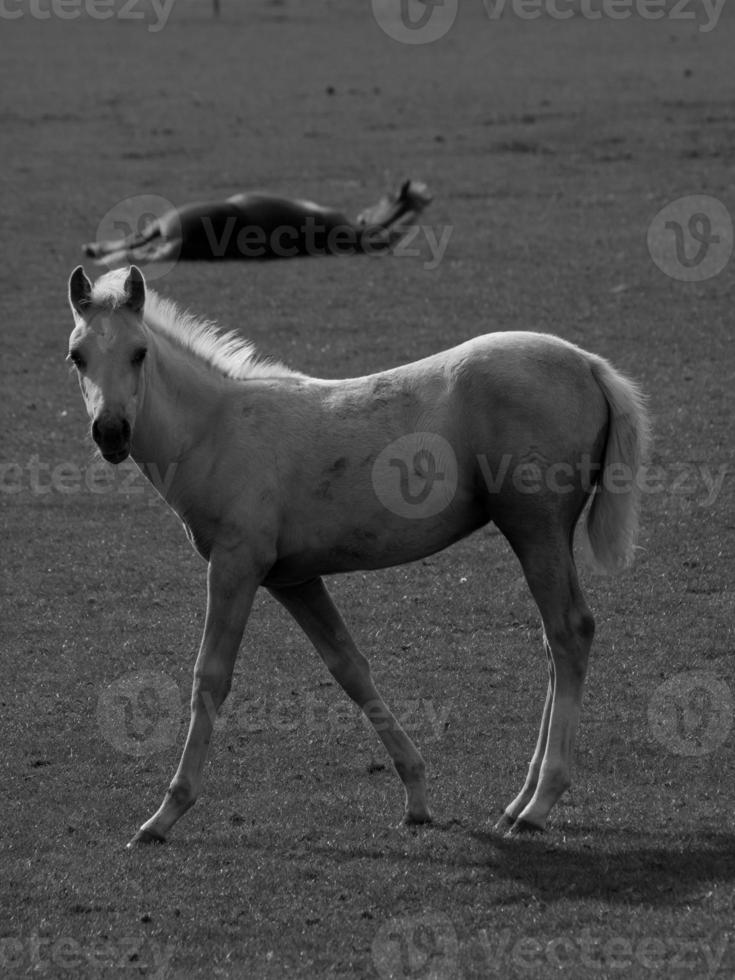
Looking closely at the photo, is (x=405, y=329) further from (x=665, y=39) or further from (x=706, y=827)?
(x=665, y=39)

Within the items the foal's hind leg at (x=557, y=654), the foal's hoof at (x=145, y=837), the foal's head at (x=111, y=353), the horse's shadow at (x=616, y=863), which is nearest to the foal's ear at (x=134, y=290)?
the foal's head at (x=111, y=353)

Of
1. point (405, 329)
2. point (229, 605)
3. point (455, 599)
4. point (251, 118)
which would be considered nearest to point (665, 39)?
point (251, 118)

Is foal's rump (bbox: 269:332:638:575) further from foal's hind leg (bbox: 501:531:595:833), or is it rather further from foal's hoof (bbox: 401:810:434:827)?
foal's hoof (bbox: 401:810:434:827)

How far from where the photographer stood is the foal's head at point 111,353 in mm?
7004

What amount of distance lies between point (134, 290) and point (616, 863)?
10.8 feet

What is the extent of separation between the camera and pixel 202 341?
7801 millimetres

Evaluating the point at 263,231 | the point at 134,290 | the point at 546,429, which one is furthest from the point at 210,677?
the point at 263,231

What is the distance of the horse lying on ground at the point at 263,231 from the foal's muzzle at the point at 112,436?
1476 centimetres

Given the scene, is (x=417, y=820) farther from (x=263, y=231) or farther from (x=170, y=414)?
(x=263, y=231)

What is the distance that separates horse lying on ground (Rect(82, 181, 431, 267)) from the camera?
849 inches

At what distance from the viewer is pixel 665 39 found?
4266 cm

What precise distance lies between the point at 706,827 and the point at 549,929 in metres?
1.27

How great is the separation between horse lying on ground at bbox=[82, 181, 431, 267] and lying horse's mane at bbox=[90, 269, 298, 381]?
13.9m

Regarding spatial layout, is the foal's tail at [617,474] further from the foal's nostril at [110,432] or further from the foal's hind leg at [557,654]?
the foal's nostril at [110,432]
